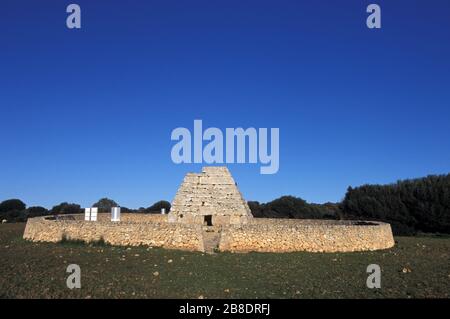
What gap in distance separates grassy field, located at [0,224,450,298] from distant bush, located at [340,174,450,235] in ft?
59.3

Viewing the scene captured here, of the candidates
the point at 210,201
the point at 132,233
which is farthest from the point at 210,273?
the point at 210,201

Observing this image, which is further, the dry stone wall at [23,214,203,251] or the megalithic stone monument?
the megalithic stone monument

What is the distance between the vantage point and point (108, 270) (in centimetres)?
1312

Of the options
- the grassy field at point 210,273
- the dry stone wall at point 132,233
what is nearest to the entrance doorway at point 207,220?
the dry stone wall at point 132,233

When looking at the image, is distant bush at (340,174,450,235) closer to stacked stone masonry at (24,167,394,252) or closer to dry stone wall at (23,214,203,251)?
stacked stone masonry at (24,167,394,252)

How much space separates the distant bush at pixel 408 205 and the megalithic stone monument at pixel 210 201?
49.4 ft

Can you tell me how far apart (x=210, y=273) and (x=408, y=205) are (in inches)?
1177

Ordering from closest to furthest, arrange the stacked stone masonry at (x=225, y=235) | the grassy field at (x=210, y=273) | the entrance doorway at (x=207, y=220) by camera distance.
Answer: the grassy field at (x=210, y=273)
the stacked stone masonry at (x=225, y=235)
the entrance doorway at (x=207, y=220)

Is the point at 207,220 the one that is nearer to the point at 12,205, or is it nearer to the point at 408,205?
the point at 408,205

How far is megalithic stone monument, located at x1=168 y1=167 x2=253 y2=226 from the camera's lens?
78.8 ft

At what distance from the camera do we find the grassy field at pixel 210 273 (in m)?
10.5

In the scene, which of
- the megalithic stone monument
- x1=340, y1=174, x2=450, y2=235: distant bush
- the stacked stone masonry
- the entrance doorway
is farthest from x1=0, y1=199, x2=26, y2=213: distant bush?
x1=340, y1=174, x2=450, y2=235: distant bush

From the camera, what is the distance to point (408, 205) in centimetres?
3772

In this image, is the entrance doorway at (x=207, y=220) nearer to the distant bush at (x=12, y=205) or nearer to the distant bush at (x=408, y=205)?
the distant bush at (x=408, y=205)
